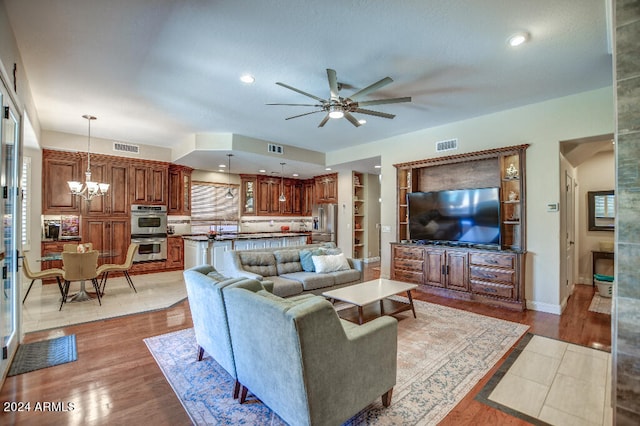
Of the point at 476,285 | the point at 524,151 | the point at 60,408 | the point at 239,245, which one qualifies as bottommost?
the point at 60,408

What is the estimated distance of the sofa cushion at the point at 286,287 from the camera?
4.14 metres

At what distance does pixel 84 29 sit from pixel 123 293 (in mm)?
4204

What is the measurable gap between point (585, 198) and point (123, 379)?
8011mm

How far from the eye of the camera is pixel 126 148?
22.4 ft

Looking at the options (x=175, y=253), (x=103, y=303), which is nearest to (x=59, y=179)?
(x=175, y=253)

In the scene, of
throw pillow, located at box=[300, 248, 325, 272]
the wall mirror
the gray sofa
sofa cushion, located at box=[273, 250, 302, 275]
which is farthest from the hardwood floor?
the wall mirror

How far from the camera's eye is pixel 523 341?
329 centimetres

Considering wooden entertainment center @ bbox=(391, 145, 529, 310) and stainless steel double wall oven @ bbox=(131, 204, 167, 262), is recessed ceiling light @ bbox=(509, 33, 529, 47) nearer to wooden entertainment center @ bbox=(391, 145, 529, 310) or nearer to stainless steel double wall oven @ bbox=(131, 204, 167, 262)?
wooden entertainment center @ bbox=(391, 145, 529, 310)

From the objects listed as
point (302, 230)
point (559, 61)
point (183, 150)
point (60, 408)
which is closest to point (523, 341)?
point (559, 61)

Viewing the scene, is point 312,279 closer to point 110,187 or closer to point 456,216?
point 456,216

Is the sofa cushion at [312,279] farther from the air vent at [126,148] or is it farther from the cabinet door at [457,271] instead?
the air vent at [126,148]

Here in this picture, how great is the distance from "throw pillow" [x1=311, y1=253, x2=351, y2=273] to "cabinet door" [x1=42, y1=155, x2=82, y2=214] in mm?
5365

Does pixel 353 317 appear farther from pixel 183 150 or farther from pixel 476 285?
pixel 183 150

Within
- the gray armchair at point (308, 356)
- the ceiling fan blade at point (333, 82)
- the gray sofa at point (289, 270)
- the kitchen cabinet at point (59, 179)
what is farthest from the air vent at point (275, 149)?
the gray armchair at point (308, 356)
